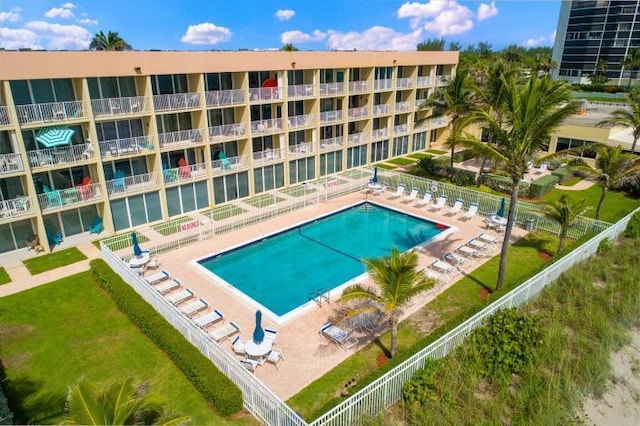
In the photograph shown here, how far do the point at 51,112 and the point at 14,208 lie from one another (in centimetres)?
494

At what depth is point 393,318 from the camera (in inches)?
507

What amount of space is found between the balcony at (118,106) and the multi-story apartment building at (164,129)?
0.17 feet

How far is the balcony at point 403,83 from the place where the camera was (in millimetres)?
37094

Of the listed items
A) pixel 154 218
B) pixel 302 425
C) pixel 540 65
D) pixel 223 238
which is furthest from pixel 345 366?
pixel 540 65

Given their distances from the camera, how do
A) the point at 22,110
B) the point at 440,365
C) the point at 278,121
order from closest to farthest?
1. the point at 440,365
2. the point at 22,110
3. the point at 278,121

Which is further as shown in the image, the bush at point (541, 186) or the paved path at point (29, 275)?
the bush at point (541, 186)

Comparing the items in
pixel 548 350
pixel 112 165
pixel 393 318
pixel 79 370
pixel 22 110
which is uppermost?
pixel 22 110

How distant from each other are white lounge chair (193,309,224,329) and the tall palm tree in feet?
36.1

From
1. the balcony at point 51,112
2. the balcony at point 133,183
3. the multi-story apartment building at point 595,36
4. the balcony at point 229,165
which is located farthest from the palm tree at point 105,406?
the multi-story apartment building at point 595,36

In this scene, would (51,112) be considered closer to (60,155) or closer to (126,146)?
(60,155)

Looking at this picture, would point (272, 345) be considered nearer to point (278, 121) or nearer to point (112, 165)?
point (112, 165)

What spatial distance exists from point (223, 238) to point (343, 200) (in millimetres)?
9551

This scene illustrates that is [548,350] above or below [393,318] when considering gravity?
below

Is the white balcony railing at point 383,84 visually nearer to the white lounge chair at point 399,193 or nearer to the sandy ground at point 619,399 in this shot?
the white lounge chair at point 399,193
